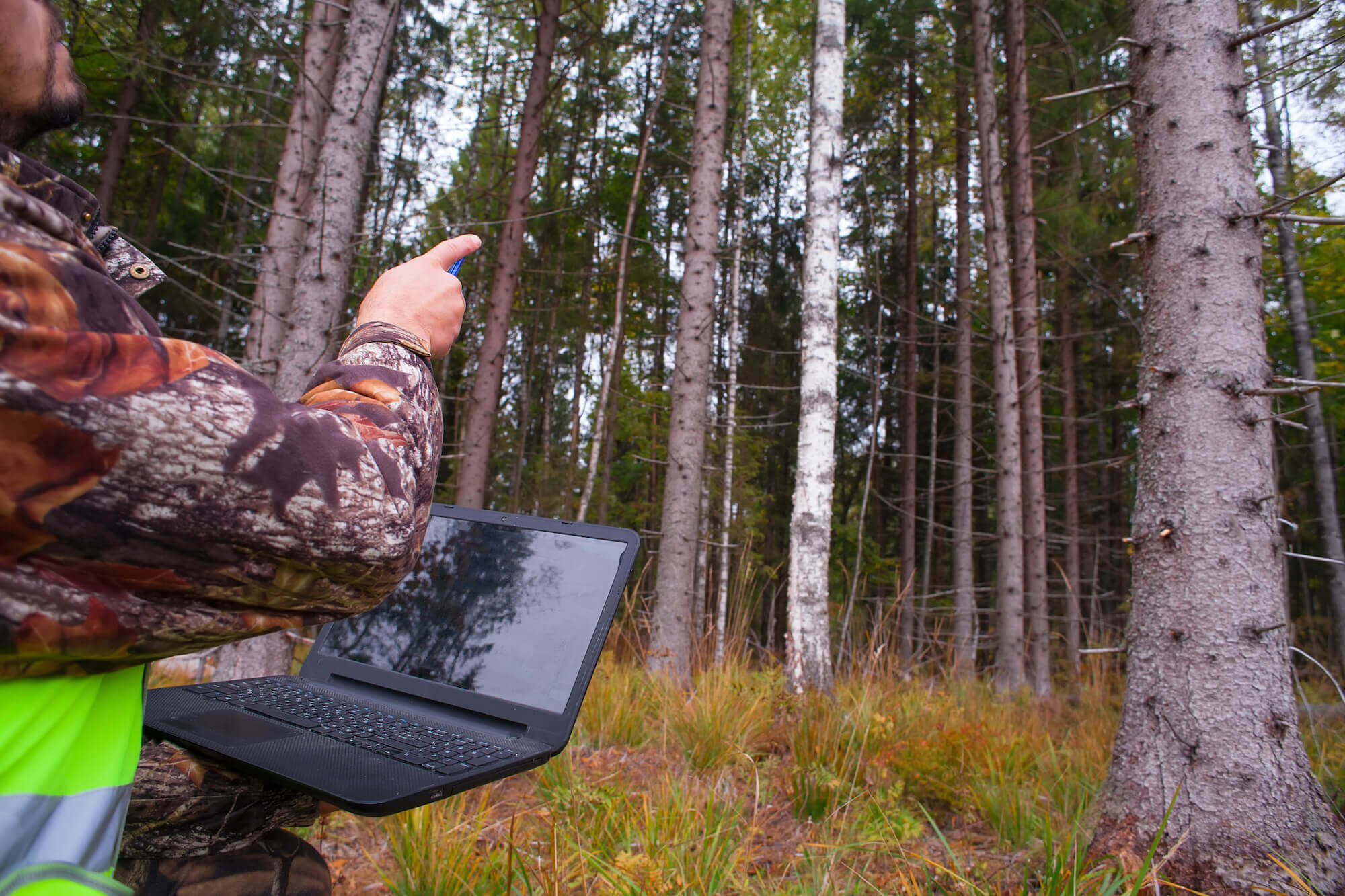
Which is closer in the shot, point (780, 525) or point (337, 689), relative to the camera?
point (337, 689)

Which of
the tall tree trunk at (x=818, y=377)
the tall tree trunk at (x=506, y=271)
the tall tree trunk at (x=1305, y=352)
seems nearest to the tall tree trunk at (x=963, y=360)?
the tall tree trunk at (x=1305, y=352)

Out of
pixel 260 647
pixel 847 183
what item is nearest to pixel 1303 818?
pixel 260 647

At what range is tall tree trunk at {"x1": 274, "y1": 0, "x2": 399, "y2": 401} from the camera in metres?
3.73

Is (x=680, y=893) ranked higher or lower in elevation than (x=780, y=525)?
lower

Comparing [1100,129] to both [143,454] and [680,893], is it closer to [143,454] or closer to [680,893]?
[680,893]

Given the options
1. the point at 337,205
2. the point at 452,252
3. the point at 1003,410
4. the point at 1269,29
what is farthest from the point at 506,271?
the point at 452,252

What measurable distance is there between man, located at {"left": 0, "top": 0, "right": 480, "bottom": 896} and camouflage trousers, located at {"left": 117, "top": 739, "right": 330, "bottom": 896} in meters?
0.25

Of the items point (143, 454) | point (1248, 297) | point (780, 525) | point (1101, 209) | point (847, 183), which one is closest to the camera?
point (143, 454)

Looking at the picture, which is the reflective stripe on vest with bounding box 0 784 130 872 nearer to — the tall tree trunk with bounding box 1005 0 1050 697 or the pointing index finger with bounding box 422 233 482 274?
the pointing index finger with bounding box 422 233 482 274

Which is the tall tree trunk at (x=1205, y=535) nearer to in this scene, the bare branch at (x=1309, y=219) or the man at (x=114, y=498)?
the bare branch at (x=1309, y=219)

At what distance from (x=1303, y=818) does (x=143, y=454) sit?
117 inches

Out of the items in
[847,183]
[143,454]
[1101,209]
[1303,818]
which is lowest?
[1303,818]

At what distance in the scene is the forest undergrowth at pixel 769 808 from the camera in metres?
2.04

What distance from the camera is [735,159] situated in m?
16.4
